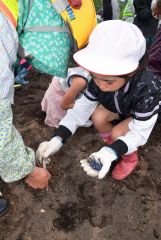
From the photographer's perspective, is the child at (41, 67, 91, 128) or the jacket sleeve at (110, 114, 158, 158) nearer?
the jacket sleeve at (110, 114, 158, 158)

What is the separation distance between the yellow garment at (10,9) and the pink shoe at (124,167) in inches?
45.1

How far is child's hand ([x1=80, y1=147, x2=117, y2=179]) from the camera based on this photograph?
171 cm

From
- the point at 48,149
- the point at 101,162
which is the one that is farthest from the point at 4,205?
the point at 101,162

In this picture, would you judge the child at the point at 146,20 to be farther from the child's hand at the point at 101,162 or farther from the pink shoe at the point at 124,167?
the child's hand at the point at 101,162

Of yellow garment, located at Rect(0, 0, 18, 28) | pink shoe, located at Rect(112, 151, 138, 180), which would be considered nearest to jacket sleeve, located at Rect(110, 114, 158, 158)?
pink shoe, located at Rect(112, 151, 138, 180)

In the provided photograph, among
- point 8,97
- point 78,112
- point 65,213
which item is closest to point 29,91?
point 78,112

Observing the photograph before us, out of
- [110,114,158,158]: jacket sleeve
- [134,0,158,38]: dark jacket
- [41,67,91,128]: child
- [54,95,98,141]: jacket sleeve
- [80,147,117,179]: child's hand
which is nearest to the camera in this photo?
[80,147,117,179]: child's hand

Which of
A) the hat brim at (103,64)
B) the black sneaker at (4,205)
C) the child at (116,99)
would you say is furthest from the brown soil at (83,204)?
the hat brim at (103,64)

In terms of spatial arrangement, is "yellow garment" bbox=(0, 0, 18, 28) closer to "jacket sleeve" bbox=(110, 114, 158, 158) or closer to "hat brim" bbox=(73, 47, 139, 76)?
"hat brim" bbox=(73, 47, 139, 76)

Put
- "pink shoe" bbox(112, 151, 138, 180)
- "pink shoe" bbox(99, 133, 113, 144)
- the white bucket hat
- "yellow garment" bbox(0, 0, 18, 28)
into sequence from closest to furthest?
"yellow garment" bbox(0, 0, 18, 28)
the white bucket hat
"pink shoe" bbox(112, 151, 138, 180)
"pink shoe" bbox(99, 133, 113, 144)

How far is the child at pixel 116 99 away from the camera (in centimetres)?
157

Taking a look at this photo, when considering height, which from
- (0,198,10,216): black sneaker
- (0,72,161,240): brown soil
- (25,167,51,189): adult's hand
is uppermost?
(25,167,51,189): adult's hand

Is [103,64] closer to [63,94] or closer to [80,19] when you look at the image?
[80,19]

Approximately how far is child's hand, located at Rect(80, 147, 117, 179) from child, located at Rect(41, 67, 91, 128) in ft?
2.58
